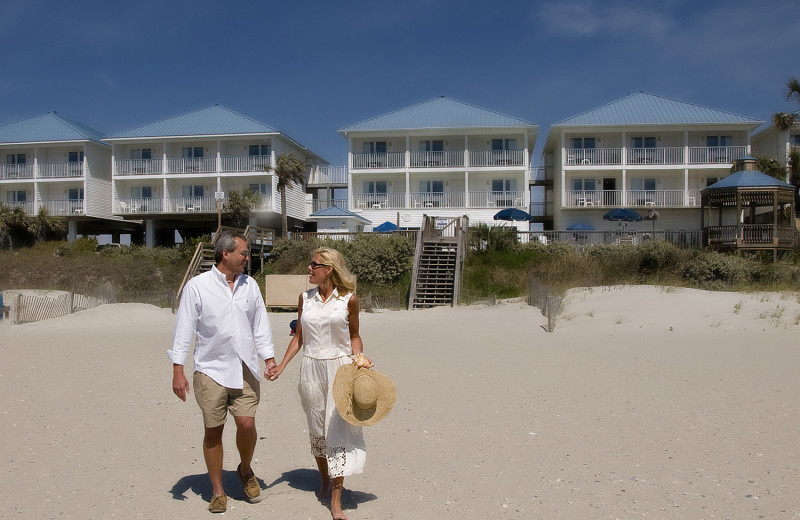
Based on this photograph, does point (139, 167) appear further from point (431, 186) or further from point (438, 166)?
point (438, 166)

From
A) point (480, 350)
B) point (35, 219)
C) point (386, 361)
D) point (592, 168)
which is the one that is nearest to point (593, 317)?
point (480, 350)

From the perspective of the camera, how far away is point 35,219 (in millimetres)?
40781

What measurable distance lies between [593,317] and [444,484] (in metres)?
11.8

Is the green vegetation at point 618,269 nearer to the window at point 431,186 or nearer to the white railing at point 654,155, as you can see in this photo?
the white railing at point 654,155

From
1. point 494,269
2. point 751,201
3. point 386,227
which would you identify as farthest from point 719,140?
point 494,269

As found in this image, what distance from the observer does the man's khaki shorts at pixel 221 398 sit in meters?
4.68

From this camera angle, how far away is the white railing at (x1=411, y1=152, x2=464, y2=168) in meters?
39.2

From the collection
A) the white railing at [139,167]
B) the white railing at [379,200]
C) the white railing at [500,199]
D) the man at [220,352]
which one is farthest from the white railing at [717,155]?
the man at [220,352]

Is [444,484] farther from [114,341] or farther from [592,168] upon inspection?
[592,168]

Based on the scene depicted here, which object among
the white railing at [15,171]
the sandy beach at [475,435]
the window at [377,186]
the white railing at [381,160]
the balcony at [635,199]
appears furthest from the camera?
the white railing at [15,171]

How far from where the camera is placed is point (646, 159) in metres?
38.1

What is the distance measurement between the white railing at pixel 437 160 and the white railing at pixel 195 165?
1228 cm

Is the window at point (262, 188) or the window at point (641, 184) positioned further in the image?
the window at point (262, 188)

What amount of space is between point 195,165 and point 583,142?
76.0ft
